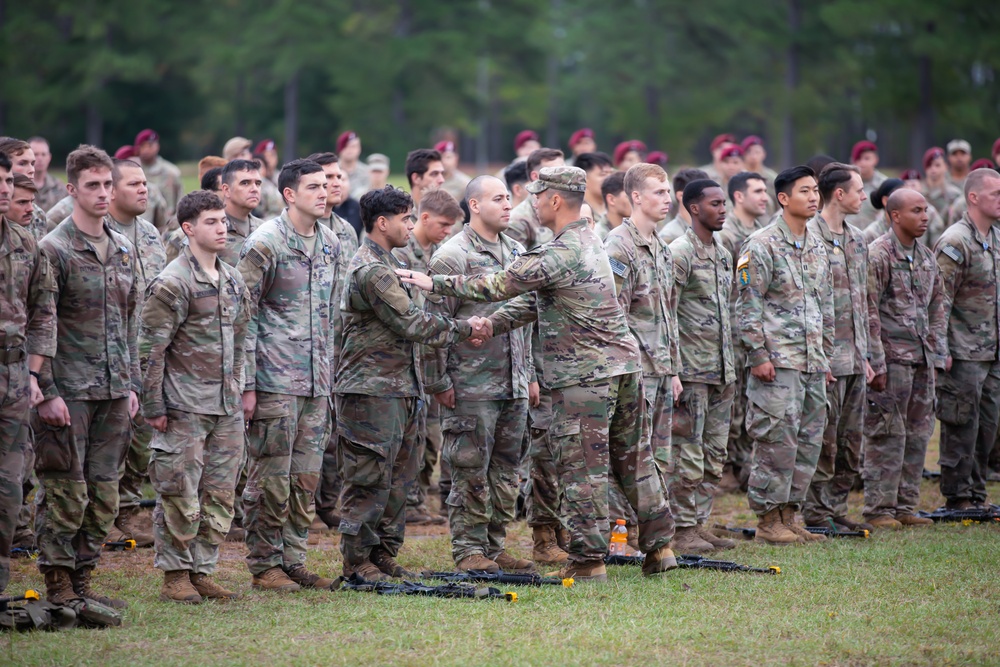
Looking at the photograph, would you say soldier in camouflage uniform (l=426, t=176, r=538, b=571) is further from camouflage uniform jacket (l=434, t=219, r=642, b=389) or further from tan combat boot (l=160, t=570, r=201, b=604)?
tan combat boot (l=160, t=570, r=201, b=604)

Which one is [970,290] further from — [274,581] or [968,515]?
[274,581]

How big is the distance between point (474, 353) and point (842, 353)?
3.36m

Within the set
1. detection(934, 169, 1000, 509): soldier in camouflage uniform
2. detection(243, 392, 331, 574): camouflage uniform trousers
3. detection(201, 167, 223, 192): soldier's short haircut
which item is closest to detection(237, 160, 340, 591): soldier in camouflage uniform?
detection(243, 392, 331, 574): camouflage uniform trousers

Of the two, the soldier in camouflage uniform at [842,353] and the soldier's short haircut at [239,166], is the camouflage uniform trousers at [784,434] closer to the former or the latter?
the soldier in camouflage uniform at [842,353]

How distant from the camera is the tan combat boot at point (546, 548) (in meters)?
9.04

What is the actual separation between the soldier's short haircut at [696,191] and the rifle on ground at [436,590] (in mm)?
3815

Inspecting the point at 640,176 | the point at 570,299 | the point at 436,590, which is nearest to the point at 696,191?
the point at 640,176

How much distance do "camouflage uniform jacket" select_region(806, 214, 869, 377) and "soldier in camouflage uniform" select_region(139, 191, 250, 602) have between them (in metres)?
4.94

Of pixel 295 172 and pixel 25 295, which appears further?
pixel 295 172

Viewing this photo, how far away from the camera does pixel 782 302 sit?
9.62 meters

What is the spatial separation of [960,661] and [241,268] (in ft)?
16.4

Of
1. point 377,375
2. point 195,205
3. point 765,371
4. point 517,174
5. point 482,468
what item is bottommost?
point 482,468

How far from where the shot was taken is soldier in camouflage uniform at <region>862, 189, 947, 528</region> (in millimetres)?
10391

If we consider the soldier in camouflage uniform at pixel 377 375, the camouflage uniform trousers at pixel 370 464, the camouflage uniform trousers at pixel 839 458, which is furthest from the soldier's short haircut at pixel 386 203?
the camouflage uniform trousers at pixel 839 458
